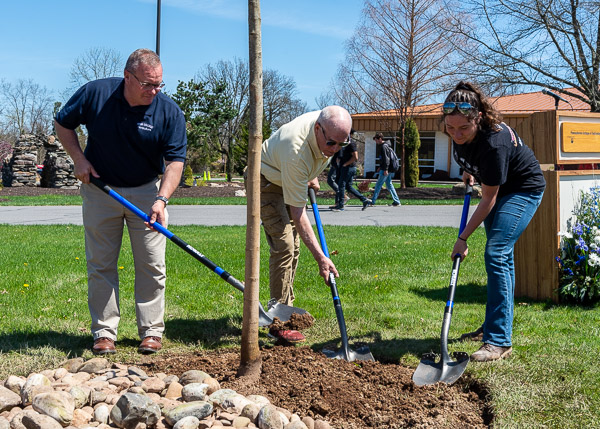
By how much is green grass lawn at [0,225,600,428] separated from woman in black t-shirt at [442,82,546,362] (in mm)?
271

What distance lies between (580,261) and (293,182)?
9.50ft

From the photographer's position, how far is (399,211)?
15008 millimetres

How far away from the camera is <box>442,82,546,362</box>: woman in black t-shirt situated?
149 inches

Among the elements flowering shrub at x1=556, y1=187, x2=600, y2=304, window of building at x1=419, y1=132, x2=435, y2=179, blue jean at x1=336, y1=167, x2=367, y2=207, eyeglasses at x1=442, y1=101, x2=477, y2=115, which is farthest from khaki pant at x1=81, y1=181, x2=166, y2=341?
window of building at x1=419, y1=132, x2=435, y2=179

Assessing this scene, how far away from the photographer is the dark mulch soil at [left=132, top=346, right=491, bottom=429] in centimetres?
311

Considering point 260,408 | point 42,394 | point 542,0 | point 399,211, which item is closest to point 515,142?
point 260,408

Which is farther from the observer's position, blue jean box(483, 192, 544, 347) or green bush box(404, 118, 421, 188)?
green bush box(404, 118, 421, 188)

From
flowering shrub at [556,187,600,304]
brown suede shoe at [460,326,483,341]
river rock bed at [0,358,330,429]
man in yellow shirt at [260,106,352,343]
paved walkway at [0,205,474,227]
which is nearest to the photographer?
river rock bed at [0,358,330,429]

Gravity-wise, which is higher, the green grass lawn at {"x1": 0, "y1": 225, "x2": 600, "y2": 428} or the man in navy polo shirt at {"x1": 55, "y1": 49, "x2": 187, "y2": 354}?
the man in navy polo shirt at {"x1": 55, "y1": 49, "x2": 187, "y2": 354}

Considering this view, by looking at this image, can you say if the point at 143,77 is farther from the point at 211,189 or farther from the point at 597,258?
the point at 211,189

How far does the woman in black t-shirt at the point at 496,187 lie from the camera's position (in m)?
3.78

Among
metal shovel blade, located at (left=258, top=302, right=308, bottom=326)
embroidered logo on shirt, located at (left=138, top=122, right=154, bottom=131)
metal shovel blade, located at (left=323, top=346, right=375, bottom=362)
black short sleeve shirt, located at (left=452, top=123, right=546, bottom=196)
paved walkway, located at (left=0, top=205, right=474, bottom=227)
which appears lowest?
metal shovel blade, located at (left=323, top=346, right=375, bottom=362)

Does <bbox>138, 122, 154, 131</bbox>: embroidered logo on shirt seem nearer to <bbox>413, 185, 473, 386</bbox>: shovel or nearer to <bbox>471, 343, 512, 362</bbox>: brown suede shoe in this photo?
<bbox>413, 185, 473, 386</bbox>: shovel

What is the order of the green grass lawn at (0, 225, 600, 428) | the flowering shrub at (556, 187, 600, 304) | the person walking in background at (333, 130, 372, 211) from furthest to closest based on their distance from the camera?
the person walking in background at (333, 130, 372, 211) → the flowering shrub at (556, 187, 600, 304) → the green grass lawn at (0, 225, 600, 428)
